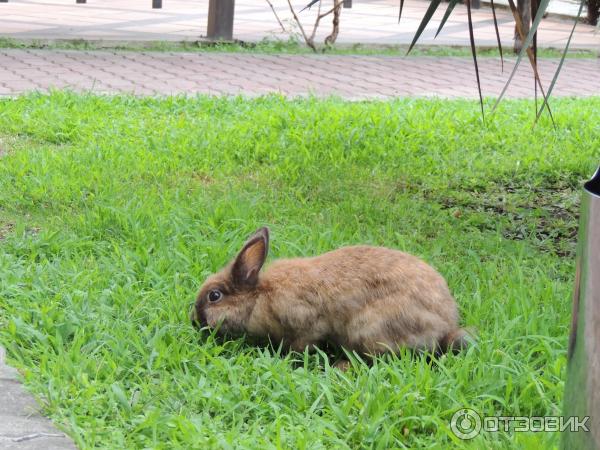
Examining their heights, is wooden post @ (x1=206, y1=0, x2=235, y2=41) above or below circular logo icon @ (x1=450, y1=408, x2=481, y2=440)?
above

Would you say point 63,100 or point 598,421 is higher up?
point 598,421

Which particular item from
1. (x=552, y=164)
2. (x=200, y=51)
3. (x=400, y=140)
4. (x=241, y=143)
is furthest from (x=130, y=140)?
(x=200, y=51)

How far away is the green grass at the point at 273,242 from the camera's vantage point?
3.00 m

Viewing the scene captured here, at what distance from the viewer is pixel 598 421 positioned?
1.68 m

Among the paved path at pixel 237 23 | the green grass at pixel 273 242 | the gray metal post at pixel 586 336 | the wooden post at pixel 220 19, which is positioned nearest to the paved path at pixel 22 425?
the green grass at pixel 273 242

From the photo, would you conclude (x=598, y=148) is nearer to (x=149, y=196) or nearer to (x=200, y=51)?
(x=149, y=196)

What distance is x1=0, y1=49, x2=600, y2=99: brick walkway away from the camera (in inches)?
346

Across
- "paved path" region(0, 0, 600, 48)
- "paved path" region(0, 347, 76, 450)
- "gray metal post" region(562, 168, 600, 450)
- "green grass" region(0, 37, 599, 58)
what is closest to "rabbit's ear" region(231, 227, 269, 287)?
"paved path" region(0, 347, 76, 450)

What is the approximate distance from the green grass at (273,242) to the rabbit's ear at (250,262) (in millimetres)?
240

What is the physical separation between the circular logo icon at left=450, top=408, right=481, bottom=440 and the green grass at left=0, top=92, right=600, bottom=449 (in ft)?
0.11

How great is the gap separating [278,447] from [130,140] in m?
4.03

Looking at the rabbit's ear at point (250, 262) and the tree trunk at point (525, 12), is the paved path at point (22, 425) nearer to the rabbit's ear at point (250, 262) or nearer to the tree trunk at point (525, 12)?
the rabbit's ear at point (250, 262)

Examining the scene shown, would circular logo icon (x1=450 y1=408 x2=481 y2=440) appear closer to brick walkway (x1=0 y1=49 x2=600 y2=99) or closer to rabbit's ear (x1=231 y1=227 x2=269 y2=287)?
rabbit's ear (x1=231 y1=227 x2=269 y2=287)

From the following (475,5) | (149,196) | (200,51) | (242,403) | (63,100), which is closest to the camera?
(242,403)
